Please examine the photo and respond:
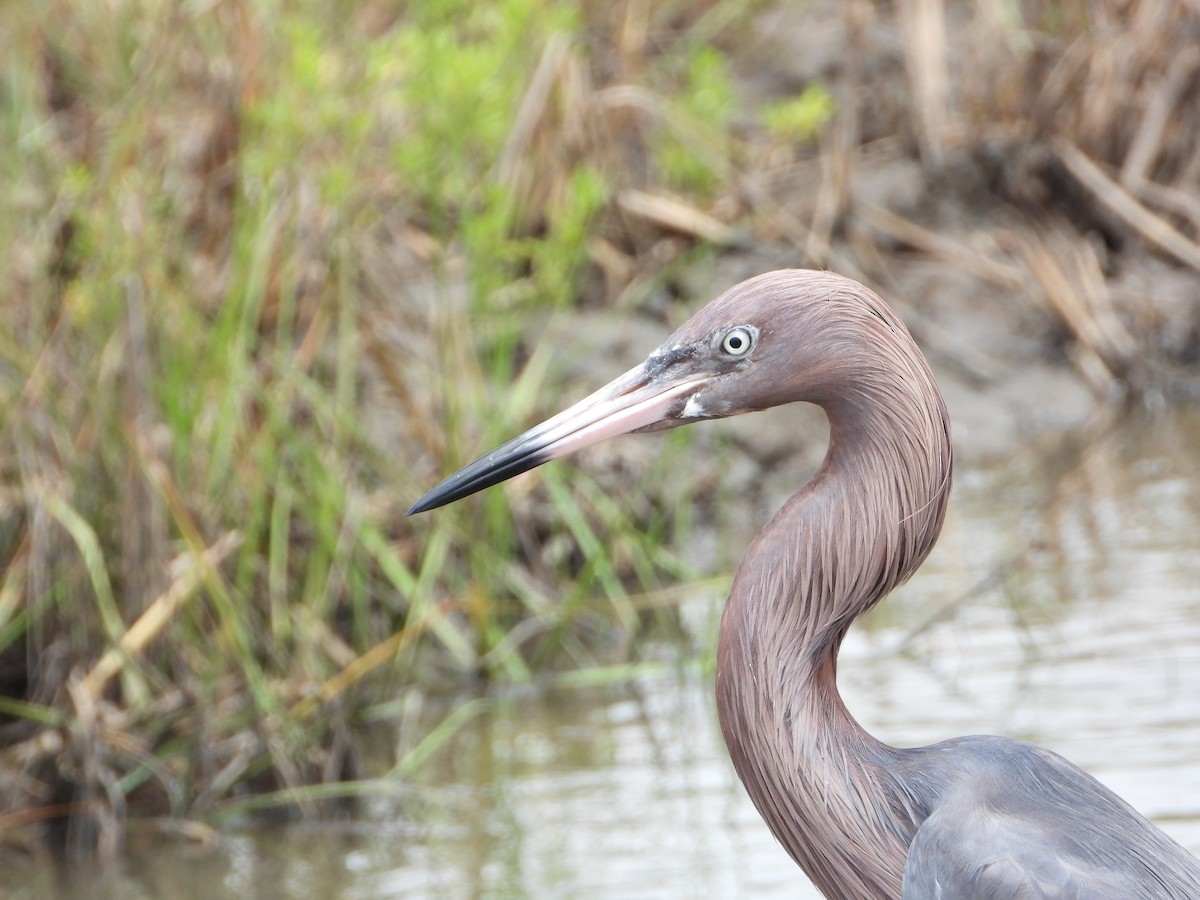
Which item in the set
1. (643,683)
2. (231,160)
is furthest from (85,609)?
(231,160)

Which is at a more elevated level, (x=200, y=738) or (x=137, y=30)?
(x=137, y=30)

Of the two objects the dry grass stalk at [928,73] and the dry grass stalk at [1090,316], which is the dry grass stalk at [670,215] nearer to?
the dry grass stalk at [928,73]

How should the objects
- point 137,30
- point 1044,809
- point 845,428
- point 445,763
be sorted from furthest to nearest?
point 137,30
point 445,763
point 845,428
point 1044,809

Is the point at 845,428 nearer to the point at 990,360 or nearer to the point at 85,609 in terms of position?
the point at 85,609

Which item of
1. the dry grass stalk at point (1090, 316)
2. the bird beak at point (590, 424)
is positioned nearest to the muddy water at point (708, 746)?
the bird beak at point (590, 424)

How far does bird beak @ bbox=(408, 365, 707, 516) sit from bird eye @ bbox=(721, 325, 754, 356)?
0.08 metres

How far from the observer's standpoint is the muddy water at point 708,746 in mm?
4688

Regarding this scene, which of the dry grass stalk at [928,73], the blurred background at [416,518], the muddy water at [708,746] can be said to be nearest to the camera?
the muddy water at [708,746]

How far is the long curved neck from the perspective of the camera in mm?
2982

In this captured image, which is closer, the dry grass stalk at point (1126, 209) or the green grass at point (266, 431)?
the green grass at point (266, 431)

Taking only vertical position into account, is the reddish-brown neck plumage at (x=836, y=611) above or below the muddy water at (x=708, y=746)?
above

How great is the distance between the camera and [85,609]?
5.07 m

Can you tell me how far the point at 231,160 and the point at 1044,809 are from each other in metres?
4.78

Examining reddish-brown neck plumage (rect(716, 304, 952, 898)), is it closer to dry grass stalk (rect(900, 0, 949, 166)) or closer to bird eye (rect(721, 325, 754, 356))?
bird eye (rect(721, 325, 754, 356))
